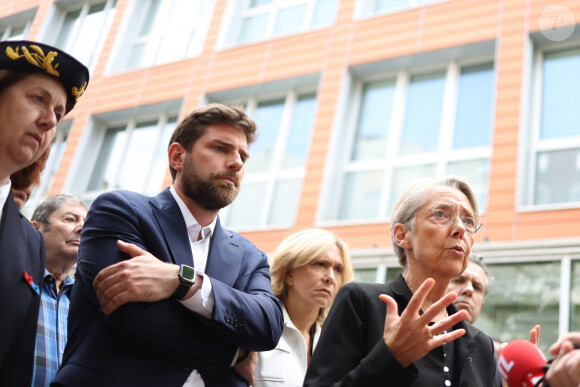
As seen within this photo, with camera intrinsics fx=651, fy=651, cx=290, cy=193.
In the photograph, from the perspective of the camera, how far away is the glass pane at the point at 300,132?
9953 millimetres

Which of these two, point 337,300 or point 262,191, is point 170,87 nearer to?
point 262,191

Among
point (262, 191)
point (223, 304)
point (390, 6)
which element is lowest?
point (223, 304)

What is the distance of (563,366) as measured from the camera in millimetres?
1817

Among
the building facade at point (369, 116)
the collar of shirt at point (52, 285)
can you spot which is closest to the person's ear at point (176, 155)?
the collar of shirt at point (52, 285)

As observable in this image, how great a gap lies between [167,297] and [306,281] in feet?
5.51

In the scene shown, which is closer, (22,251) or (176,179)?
(22,251)

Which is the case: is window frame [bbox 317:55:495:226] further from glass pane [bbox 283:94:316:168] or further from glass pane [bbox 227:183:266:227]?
glass pane [bbox 227:183:266:227]

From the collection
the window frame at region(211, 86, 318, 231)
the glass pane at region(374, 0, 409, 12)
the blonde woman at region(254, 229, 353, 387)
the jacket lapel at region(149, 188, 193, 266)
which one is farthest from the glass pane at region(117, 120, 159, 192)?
the jacket lapel at region(149, 188, 193, 266)

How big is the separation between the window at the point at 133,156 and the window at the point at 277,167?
4.69 ft

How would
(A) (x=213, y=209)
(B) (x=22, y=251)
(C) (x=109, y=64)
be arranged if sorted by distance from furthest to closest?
(C) (x=109, y=64) < (A) (x=213, y=209) < (B) (x=22, y=251)

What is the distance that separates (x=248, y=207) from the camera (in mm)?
9977

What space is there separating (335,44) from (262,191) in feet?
8.47

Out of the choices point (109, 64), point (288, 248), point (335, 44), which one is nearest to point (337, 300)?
point (288, 248)

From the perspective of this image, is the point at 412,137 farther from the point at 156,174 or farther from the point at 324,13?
the point at 156,174
